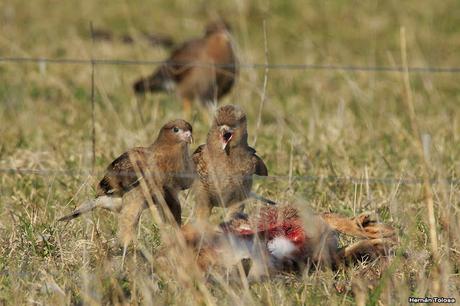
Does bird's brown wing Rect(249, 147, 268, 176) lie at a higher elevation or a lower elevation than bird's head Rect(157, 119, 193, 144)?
lower

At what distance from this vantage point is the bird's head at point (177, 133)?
5.36 meters

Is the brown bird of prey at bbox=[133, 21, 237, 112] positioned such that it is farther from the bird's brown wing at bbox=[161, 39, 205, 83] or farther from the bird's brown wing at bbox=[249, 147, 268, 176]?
the bird's brown wing at bbox=[249, 147, 268, 176]

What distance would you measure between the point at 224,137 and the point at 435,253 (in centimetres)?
196

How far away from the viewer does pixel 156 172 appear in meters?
5.18

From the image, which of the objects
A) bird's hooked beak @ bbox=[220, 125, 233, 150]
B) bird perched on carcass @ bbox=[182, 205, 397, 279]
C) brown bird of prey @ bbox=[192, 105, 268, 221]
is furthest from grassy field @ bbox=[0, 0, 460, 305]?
bird's hooked beak @ bbox=[220, 125, 233, 150]

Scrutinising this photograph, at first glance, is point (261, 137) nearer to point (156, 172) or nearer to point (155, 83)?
point (155, 83)

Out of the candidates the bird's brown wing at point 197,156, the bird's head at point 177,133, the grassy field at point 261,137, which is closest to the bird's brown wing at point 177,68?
the grassy field at point 261,137

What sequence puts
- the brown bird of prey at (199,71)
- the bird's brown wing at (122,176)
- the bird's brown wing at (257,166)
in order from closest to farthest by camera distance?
the bird's brown wing at (122,176) < the bird's brown wing at (257,166) < the brown bird of prey at (199,71)

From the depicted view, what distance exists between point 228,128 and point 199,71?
155 inches

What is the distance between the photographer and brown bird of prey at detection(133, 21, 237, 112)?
938 centimetres

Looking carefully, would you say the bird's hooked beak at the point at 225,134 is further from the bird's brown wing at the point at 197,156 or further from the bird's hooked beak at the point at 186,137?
the bird's hooked beak at the point at 186,137

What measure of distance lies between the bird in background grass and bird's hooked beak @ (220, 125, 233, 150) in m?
0.27

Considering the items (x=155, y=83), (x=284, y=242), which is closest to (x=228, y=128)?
(x=284, y=242)

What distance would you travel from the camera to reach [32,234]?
4785 millimetres
